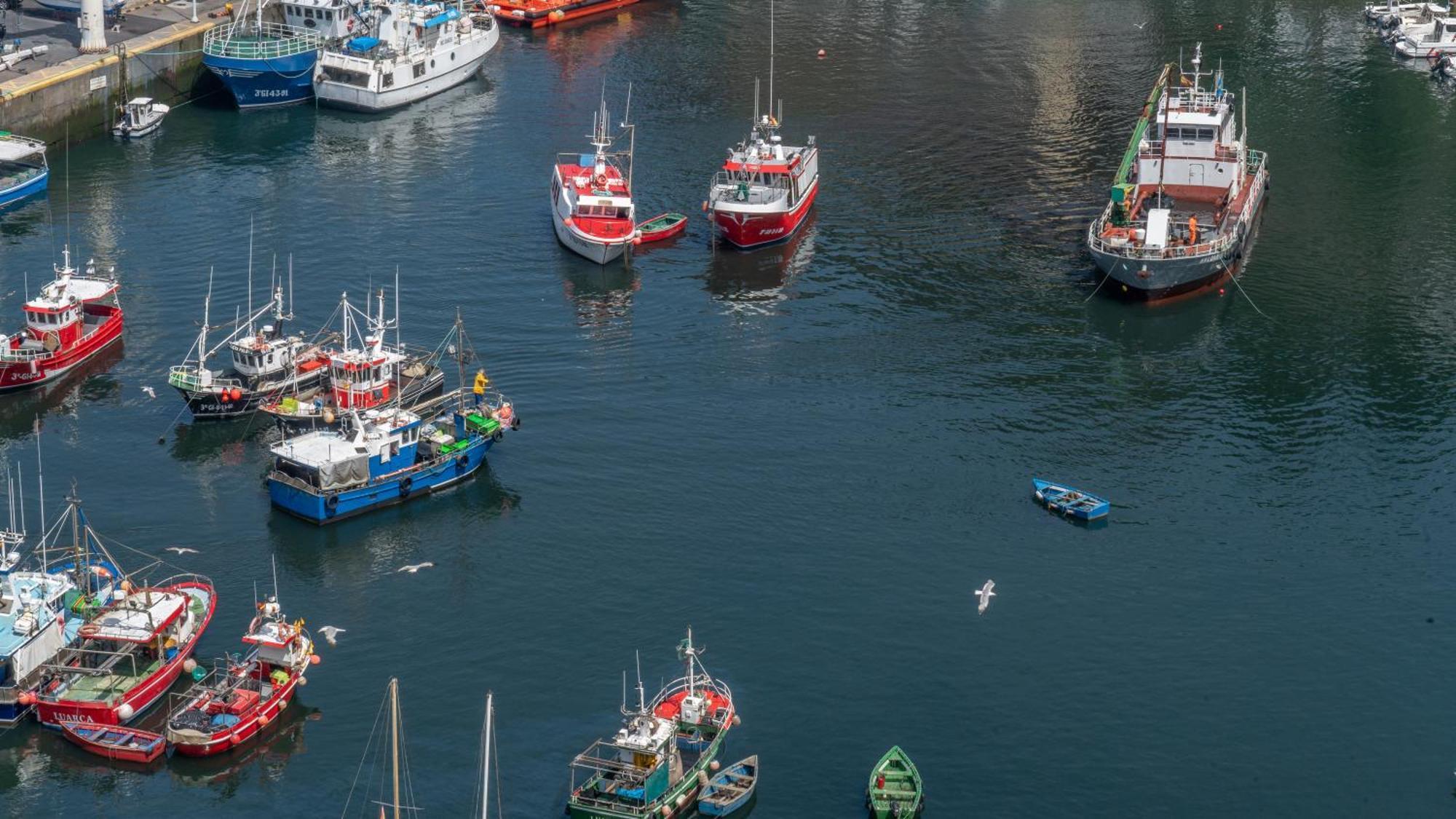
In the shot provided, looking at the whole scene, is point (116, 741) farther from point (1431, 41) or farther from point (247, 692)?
point (1431, 41)

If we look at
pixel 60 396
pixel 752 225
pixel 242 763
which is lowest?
pixel 242 763

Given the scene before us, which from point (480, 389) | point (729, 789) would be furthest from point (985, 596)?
point (480, 389)

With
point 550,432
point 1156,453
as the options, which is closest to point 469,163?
point 550,432

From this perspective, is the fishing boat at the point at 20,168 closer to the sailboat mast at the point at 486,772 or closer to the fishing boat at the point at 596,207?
the fishing boat at the point at 596,207

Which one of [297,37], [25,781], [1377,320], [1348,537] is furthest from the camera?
[297,37]

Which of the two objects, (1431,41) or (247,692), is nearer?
(247,692)

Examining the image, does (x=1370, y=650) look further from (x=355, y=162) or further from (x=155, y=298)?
(x=355, y=162)

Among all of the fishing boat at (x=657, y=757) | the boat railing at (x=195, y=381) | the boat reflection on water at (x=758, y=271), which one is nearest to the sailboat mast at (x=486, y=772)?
the fishing boat at (x=657, y=757)

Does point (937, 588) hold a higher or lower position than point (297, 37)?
lower
